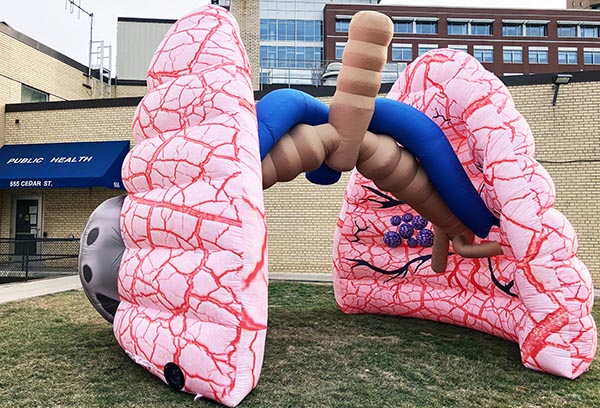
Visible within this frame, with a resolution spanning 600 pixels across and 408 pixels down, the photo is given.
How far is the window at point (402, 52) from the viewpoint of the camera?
5056 cm

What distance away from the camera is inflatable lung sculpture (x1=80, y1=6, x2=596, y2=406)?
3.57 metres

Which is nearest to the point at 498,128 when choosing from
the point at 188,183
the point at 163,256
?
the point at 188,183

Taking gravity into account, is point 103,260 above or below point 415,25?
below

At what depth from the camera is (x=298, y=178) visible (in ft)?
40.1

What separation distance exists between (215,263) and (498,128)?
294 centimetres

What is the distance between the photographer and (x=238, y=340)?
11.3ft

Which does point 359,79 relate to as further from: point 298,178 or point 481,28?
point 481,28

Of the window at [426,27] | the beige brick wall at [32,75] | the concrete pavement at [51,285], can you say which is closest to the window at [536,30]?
the window at [426,27]

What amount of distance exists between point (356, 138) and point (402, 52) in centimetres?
4981

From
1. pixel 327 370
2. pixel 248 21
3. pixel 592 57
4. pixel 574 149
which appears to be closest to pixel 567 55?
pixel 592 57

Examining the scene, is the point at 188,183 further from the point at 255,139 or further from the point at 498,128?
the point at 498,128

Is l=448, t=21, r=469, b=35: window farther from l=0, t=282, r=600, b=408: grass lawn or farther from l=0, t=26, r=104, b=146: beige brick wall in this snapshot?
l=0, t=282, r=600, b=408: grass lawn

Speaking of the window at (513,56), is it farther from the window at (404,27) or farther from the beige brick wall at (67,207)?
the beige brick wall at (67,207)

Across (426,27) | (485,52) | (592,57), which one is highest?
(426,27)
